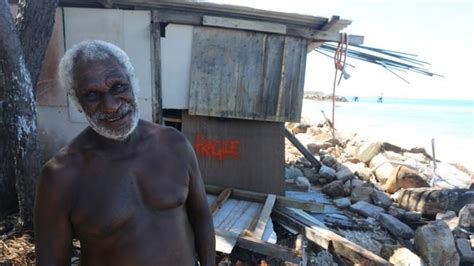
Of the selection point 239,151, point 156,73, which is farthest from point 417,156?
point 156,73

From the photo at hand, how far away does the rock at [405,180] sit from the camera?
866 cm

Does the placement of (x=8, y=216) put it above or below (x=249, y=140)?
below

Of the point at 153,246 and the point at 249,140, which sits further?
the point at 249,140

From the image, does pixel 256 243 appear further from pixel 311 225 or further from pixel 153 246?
pixel 153 246

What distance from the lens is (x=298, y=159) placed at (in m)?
10.6

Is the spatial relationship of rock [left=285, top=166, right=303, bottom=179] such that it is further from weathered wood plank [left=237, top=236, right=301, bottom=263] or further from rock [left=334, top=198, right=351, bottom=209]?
weathered wood plank [left=237, top=236, right=301, bottom=263]

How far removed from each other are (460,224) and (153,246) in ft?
23.0

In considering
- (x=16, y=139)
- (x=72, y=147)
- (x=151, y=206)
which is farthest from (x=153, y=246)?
(x=16, y=139)

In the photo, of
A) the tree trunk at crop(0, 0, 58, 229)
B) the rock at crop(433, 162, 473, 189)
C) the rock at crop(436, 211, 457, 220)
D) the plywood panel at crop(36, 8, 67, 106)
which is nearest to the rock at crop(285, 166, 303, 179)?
the rock at crop(436, 211, 457, 220)

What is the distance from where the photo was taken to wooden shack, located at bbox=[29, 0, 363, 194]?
18.9ft

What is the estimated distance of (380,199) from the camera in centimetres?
785

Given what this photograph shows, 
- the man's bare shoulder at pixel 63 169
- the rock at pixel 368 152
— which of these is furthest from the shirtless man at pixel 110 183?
the rock at pixel 368 152

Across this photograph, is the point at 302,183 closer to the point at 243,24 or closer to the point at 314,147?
the point at 243,24

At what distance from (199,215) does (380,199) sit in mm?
6750
